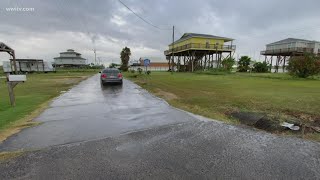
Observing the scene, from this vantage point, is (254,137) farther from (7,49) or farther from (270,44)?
(270,44)

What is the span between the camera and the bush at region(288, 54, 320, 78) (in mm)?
25438

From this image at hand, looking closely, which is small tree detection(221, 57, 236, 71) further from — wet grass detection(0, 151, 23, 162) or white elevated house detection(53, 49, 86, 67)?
white elevated house detection(53, 49, 86, 67)

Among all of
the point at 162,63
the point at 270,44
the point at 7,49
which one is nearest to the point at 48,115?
the point at 7,49

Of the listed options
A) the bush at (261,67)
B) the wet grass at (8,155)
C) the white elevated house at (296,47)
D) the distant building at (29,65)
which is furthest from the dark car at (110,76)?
the distant building at (29,65)

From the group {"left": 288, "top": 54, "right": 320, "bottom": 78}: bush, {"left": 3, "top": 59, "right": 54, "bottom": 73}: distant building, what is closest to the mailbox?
{"left": 288, "top": 54, "right": 320, "bottom": 78}: bush

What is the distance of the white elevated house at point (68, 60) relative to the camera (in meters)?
96.1

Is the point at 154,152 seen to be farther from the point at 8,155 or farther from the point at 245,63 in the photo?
the point at 245,63

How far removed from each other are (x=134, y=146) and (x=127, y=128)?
1400mm

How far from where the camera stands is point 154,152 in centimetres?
427

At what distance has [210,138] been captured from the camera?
5.14m

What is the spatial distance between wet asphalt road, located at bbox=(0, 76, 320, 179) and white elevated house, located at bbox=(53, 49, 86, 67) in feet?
324

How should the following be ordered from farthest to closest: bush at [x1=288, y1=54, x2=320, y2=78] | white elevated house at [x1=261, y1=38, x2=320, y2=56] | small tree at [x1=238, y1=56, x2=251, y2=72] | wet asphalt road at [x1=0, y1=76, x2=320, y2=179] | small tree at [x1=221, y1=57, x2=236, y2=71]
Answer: small tree at [x1=238, y1=56, x2=251, y2=72], white elevated house at [x1=261, y1=38, x2=320, y2=56], small tree at [x1=221, y1=57, x2=236, y2=71], bush at [x1=288, y1=54, x2=320, y2=78], wet asphalt road at [x1=0, y1=76, x2=320, y2=179]

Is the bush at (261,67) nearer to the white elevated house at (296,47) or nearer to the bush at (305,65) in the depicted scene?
the white elevated house at (296,47)

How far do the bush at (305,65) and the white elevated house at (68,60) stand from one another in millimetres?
91437
